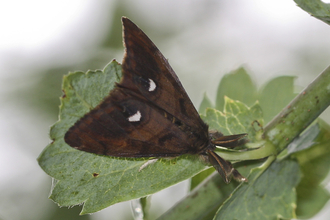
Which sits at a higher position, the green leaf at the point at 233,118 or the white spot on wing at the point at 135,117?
the green leaf at the point at 233,118

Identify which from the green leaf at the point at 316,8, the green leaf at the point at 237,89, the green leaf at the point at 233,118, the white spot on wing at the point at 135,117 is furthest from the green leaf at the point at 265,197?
the green leaf at the point at 237,89

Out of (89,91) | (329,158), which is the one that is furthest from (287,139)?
(89,91)

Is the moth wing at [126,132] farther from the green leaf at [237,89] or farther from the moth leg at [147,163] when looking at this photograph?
→ the green leaf at [237,89]

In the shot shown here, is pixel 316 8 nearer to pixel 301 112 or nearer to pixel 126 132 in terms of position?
pixel 301 112

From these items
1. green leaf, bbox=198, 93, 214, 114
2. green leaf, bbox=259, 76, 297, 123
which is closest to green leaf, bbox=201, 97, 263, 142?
green leaf, bbox=259, 76, 297, 123

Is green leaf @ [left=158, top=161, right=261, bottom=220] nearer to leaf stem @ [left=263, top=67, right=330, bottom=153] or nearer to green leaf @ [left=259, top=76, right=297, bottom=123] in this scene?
leaf stem @ [left=263, top=67, right=330, bottom=153]
